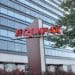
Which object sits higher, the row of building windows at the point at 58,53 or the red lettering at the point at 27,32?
the red lettering at the point at 27,32

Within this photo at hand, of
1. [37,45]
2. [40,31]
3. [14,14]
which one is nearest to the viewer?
[37,45]

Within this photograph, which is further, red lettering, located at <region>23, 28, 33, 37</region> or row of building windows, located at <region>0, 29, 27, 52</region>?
row of building windows, located at <region>0, 29, 27, 52</region>

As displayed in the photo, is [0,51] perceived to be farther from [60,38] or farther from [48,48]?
[48,48]

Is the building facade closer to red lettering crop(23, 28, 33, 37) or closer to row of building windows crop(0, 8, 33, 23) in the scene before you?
row of building windows crop(0, 8, 33, 23)

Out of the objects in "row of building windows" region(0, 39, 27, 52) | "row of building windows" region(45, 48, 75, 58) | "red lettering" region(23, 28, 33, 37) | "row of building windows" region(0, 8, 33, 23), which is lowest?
"row of building windows" region(45, 48, 75, 58)

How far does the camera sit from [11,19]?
6731 cm

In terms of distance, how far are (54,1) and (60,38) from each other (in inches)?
2319

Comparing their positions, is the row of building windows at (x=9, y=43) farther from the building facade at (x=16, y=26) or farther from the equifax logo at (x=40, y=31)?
the equifax logo at (x=40, y=31)

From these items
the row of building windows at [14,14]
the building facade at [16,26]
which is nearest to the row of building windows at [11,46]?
the building facade at [16,26]

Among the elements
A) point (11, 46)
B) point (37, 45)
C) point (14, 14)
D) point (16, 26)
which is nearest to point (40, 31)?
point (37, 45)

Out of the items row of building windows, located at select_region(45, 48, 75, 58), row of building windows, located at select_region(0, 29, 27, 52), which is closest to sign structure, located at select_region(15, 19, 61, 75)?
row of building windows, located at select_region(0, 29, 27, 52)

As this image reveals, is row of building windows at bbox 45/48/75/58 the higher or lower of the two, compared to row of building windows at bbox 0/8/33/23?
lower

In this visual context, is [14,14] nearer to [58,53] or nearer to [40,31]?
[58,53]

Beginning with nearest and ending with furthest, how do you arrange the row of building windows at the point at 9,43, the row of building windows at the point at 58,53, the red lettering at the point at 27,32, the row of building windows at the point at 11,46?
1. the red lettering at the point at 27,32
2. the row of building windows at the point at 11,46
3. the row of building windows at the point at 9,43
4. the row of building windows at the point at 58,53
